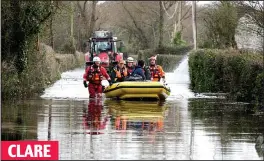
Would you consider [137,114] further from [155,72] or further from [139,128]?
[155,72]

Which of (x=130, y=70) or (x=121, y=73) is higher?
(x=130, y=70)

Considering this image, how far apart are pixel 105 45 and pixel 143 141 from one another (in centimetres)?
3782

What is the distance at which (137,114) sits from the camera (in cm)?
2136

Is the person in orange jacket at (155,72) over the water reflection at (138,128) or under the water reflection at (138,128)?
over

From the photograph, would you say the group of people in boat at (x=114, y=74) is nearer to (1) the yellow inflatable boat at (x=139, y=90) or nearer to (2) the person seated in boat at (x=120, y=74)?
(2) the person seated in boat at (x=120, y=74)

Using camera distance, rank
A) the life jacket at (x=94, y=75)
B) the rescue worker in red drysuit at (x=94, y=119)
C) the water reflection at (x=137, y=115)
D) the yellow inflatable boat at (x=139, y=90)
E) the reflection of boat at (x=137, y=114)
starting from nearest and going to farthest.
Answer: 1. the rescue worker in red drysuit at (x=94, y=119)
2. the water reflection at (x=137, y=115)
3. the reflection of boat at (x=137, y=114)
4. the yellow inflatable boat at (x=139, y=90)
5. the life jacket at (x=94, y=75)

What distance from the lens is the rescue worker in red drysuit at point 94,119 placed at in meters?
17.4

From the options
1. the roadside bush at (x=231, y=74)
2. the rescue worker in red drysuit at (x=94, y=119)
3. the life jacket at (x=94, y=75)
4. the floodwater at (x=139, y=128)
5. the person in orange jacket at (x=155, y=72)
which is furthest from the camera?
the person in orange jacket at (x=155, y=72)

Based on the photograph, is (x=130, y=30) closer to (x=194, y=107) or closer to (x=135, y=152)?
(x=194, y=107)

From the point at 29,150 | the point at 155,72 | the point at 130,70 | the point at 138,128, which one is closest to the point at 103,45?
Result: the point at 155,72

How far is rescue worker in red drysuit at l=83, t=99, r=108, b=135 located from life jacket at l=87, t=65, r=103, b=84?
1997mm

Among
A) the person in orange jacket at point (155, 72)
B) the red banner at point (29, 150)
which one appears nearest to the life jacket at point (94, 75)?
the person in orange jacket at point (155, 72)

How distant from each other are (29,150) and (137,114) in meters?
8.08

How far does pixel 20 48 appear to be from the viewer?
93.2 ft
